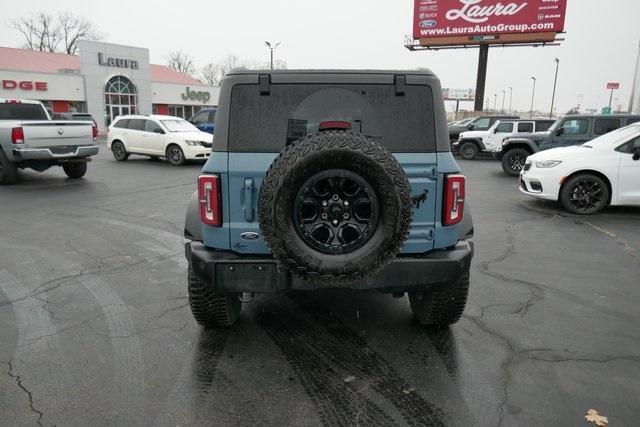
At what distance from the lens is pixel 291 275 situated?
3.01 meters

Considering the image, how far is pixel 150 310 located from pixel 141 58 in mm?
42881

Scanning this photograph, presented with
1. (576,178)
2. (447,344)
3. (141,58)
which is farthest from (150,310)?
(141,58)

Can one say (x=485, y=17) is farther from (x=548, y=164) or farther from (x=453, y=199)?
(x=453, y=199)

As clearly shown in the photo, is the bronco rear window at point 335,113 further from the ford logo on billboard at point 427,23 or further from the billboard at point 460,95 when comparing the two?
the billboard at point 460,95

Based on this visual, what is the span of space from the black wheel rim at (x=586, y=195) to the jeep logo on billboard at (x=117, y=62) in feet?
132

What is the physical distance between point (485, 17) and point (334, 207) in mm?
39990

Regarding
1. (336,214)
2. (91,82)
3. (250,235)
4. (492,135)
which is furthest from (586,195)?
(91,82)

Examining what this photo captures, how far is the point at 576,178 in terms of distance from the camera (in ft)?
27.0

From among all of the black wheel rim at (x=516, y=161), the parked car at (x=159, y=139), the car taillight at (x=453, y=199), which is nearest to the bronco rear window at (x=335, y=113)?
the car taillight at (x=453, y=199)

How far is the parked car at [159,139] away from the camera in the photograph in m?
15.3

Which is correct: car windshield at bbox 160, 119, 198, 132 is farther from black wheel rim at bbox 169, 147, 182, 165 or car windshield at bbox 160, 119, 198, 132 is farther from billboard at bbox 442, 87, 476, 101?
billboard at bbox 442, 87, 476, 101

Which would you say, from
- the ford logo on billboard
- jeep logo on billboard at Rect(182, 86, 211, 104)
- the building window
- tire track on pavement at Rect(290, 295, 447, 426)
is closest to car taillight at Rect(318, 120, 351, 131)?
tire track on pavement at Rect(290, 295, 447, 426)

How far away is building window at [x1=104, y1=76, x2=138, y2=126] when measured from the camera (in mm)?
40156

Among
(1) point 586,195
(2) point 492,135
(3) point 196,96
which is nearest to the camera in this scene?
(1) point 586,195
